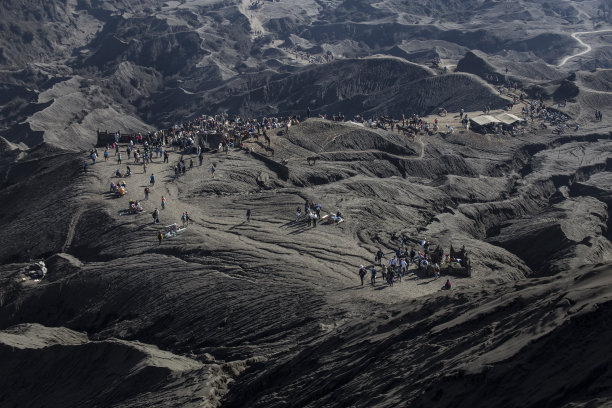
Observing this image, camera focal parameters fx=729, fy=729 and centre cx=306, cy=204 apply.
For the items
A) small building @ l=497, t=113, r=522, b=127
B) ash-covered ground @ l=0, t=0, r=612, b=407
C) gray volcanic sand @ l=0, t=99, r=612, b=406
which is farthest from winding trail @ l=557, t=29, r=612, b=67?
gray volcanic sand @ l=0, t=99, r=612, b=406

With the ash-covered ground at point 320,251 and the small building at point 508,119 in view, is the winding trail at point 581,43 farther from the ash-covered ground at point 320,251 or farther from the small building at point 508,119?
the small building at point 508,119

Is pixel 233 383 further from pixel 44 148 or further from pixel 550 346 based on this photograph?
pixel 44 148

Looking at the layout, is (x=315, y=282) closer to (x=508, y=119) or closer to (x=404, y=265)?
(x=404, y=265)

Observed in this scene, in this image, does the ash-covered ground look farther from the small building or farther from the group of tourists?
the small building

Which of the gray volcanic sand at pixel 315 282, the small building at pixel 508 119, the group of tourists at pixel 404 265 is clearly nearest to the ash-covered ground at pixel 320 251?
the gray volcanic sand at pixel 315 282

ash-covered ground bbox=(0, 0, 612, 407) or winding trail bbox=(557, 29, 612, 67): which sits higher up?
winding trail bbox=(557, 29, 612, 67)

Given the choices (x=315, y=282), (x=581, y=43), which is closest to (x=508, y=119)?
(x=315, y=282)

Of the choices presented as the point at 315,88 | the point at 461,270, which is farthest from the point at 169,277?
the point at 315,88

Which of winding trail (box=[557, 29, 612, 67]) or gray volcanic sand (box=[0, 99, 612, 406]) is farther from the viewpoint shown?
winding trail (box=[557, 29, 612, 67])
